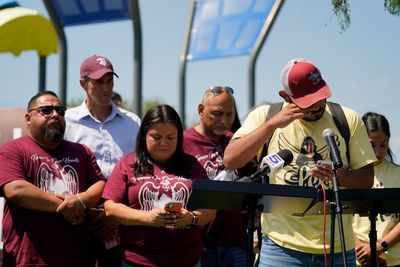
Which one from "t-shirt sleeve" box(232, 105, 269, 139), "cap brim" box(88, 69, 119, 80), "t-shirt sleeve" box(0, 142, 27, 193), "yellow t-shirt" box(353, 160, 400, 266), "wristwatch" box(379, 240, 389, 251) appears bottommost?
"wristwatch" box(379, 240, 389, 251)

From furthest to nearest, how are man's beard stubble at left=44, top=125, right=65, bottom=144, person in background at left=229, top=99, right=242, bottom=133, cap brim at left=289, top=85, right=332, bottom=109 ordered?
person in background at left=229, top=99, right=242, bottom=133
man's beard stubble at left=44, top=125, right=65, bottom=144
cap brim at left=289, top=85, right=332, bottom=109

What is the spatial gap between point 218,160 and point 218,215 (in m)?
0.42

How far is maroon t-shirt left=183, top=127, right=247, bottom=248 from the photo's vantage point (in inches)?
183

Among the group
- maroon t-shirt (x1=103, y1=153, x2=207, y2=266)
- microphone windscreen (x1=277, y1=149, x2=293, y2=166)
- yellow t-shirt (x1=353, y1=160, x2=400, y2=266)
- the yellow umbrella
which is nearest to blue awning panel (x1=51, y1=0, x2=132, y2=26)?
the yellow umbrella

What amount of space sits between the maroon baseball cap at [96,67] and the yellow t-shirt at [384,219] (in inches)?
90.1

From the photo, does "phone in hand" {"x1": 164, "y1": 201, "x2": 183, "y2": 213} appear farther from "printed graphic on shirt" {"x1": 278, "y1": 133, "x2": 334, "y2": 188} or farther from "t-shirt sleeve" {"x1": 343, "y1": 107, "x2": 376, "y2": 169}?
"t-shirt sleeve" {"x1": 343, "y1": 107, "x2": 376, "y2": 169}

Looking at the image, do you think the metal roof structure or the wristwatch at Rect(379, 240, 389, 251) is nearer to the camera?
the wristwatch at Rect(379, 240, 389, 251)

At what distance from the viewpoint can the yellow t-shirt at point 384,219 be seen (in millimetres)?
4754

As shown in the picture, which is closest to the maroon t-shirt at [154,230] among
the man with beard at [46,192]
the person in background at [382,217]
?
the man with beard at [46,192]

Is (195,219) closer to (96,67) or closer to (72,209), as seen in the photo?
(72,209)

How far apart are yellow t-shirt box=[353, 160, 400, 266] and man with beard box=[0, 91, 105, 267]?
2022 millimetres

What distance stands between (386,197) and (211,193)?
832mm

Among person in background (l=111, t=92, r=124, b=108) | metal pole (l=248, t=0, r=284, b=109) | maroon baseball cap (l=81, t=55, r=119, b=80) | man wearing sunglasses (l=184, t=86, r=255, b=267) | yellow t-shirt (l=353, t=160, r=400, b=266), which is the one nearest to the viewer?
man wearing sunglasses (l=184, t=86, r=255, b=267)

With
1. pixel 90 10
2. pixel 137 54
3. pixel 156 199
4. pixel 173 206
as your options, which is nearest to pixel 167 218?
pixel 173 206
